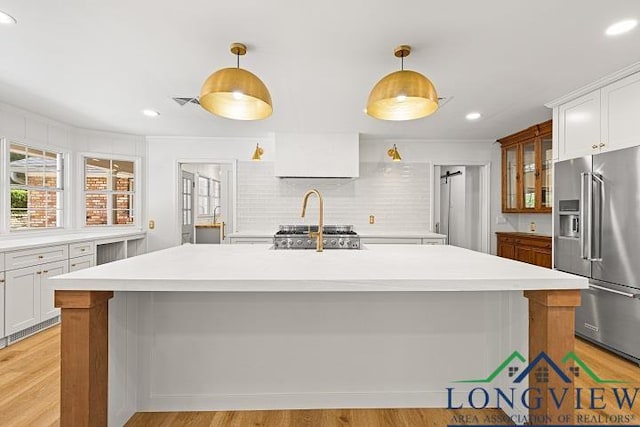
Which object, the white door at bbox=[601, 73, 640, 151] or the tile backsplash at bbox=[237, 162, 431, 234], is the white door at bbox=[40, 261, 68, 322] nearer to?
the tile backsplash at bbox=[237, 162, 431, 234]

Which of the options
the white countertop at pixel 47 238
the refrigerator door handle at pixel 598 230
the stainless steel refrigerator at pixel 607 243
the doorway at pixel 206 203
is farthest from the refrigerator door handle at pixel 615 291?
the white countertop at pixel 47 238

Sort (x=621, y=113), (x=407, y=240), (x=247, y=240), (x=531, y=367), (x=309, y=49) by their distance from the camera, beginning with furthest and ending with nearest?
1. (x=407, y=240)
2. (x=247, y=240)
3. (x=621, y=113)
4. (x=309, y=49)
5. (x=531, y=367)

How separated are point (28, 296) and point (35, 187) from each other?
150 centimetres

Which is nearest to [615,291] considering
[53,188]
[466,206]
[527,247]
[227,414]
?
[527,247]

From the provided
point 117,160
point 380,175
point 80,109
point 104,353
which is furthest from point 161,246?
point 104,353

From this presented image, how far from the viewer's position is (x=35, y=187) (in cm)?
413

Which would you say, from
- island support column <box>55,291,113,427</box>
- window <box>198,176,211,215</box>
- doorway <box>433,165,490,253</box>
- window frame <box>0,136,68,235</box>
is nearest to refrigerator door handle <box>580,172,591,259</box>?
doorway <box>433,165,490,253</box>

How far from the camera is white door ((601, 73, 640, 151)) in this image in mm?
2730

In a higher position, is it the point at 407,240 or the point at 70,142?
the point at 70,142

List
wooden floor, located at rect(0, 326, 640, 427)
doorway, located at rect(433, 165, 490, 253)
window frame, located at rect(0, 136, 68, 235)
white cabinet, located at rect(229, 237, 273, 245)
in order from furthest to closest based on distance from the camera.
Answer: doorway, located at rect(433, 165, 490, 253)
white cabinet, located at rect(229, 237, 273, 245)
window frame, located at rect(0, 136, 68, 235)
wooden floor, located at rect(0, 326, 640, 427)

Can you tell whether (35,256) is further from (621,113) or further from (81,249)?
(621,113)

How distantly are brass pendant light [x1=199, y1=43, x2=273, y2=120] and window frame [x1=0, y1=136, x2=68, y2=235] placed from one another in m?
3.03

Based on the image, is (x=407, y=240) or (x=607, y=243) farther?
(x=407, y=240)

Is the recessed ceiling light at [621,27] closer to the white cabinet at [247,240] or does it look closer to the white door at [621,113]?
the white door at [621,113]
